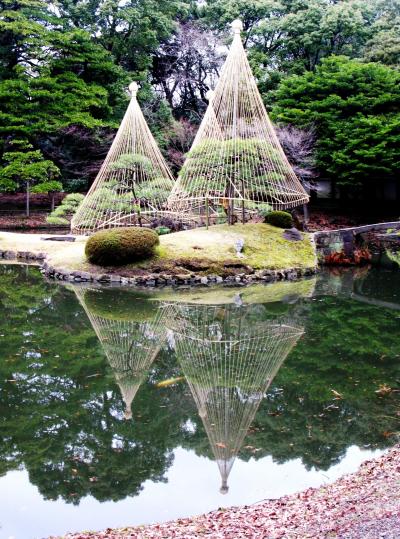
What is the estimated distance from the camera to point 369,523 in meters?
2.79

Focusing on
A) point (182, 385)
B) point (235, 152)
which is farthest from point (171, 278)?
point (182, 385)

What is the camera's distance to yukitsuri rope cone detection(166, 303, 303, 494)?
16.0 ft

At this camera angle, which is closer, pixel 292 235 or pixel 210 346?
pixel 210 346

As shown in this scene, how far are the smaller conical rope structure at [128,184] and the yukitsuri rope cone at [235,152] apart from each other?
64.0 inches

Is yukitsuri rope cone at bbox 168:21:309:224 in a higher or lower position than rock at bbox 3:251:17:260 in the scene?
higher

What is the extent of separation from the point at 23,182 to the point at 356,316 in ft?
57.2

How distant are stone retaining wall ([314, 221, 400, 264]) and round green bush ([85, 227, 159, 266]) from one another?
5051 millimetres

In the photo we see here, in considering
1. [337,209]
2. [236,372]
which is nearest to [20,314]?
[236,372]

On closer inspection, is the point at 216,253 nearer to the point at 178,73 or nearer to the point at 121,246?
the point at 121,246

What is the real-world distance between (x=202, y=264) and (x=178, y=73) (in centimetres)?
1558

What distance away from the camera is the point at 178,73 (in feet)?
82.8

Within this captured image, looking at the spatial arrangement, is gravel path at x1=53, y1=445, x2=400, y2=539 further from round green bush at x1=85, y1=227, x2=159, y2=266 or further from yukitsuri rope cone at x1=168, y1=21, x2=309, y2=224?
yukitsuri rope cone at x1=168, y1=21, x2=309, y2=224

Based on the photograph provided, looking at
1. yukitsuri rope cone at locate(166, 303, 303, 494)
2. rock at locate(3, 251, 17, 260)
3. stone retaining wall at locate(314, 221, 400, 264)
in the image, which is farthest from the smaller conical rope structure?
yukitsuri rope cone at locate(166, 303, 303, 494)

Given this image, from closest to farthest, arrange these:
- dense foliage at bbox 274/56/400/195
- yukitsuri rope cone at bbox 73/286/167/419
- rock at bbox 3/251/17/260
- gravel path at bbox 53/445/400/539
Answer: gravel path at bbox 53/445/400/539 < yukitsuri rope cone at bbox 73/286/167/419 < rock at bbox 3/251/17/260 < dense foliage at bbox 274/56/400/195
